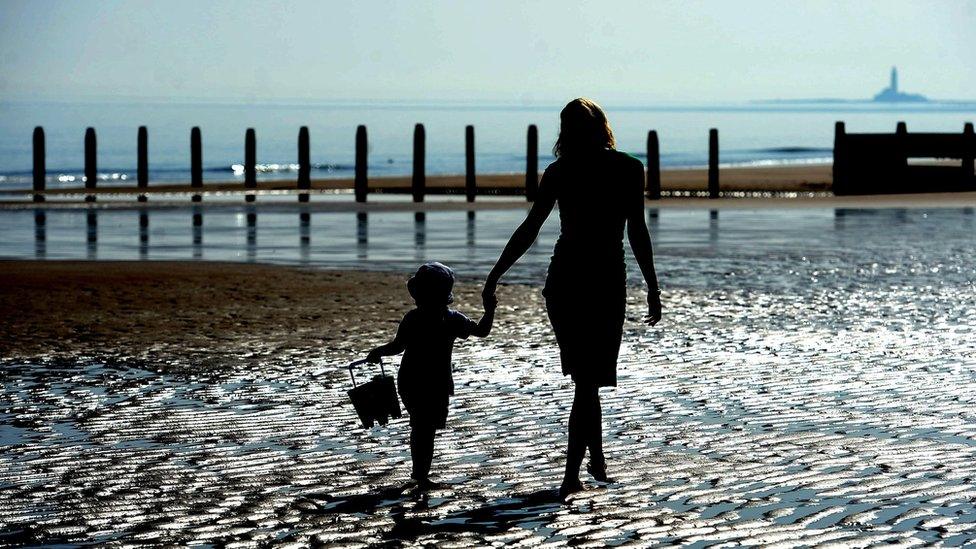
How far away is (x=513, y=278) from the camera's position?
18.0 metres

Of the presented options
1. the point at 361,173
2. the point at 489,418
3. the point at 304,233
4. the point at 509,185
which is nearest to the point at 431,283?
the point at 489,418

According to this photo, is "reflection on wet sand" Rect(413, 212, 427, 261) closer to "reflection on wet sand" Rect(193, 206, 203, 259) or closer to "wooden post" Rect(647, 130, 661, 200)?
"reflection on wet sand" Rect(193, 206, 203, 259)

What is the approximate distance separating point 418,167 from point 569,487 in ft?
112

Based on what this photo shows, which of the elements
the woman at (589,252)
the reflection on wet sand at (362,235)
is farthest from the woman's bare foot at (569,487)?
the reflection on wet sand at (362,235)

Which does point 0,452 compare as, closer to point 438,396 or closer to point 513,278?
point 438,396

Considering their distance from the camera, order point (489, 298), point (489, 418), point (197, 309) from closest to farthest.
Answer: point (489, 298) < point (489, 418) < point (197, 309)

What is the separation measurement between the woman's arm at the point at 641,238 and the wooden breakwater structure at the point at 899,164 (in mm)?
34346

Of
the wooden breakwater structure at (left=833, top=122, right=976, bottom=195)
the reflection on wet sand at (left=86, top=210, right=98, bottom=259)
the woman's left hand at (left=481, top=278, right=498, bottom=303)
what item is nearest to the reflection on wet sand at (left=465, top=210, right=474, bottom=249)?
the reflection on wet sand at (left=86, top=210, right=98, bottom=259)

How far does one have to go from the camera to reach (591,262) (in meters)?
7.82

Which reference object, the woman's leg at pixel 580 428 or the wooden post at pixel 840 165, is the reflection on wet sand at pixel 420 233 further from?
the woman's leg at pixel 580 428

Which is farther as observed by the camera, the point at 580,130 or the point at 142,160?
the point at 142,160

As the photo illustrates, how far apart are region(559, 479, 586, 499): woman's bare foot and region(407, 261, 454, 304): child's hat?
105cm

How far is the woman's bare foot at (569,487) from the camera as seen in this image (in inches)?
289

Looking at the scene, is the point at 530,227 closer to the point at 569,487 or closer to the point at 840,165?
the point at 569,487
